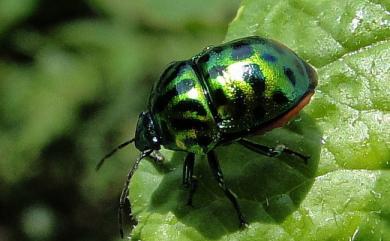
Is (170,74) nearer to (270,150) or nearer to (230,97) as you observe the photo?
(230,97)

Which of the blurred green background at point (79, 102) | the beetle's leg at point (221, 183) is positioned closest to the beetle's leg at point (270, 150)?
the beetle's leg at point (221, 183)

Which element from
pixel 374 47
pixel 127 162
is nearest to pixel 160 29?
pixel 127 162

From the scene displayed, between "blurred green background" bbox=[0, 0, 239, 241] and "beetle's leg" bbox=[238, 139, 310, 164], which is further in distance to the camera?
"blurred green background" bbox=[0, 0, 239, 241]

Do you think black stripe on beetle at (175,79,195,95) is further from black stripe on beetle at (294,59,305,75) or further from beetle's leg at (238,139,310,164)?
black stripe on beetle at (294,59,305,75)

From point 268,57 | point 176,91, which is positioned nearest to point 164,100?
point 176,91

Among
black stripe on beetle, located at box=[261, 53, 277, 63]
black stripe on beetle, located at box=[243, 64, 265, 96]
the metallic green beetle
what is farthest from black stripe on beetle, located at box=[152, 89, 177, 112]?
black stripe on beetle, located at box=[261, 53, 277, 63]

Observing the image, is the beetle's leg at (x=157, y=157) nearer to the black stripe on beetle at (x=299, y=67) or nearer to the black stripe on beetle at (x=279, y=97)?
the black stripe on beetle at (x=279, y=97)

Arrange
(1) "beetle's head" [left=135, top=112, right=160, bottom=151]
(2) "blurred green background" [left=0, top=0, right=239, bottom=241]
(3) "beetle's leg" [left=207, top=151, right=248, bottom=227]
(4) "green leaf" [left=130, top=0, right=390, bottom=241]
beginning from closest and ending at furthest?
(4) "green leaf" [left=130, top=0, right=390, bottom=241], (3) "beetle's leg" [left=207, top=151, right=248, bottom=227], (1) "beetle's head" [left=135, top=112, right=160, bottom=151], (2) "blurred green background" [left=0, top=0, right=239, bottom=241]
